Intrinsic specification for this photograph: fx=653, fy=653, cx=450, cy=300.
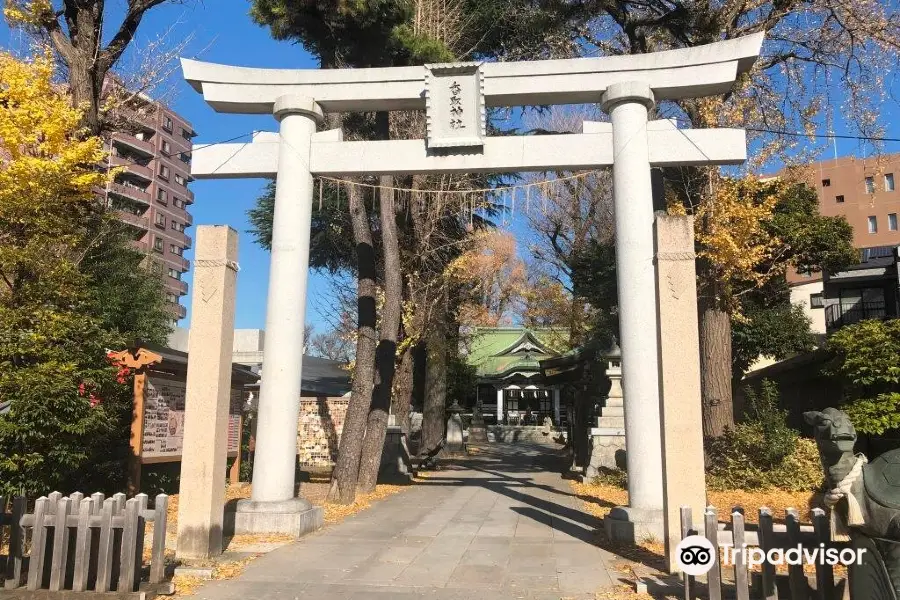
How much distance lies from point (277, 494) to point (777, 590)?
6056 mm

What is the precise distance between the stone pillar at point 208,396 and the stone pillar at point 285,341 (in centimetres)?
139

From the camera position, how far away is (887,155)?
13.7m

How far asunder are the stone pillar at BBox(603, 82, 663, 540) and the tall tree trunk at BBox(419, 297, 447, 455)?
463 inches

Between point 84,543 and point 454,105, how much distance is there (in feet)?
22.5

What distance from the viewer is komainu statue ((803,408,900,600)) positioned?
390cm

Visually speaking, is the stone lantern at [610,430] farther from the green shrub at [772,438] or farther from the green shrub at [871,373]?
the green shrub at [871,373]

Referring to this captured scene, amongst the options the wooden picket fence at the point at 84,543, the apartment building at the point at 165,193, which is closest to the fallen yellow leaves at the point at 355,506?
the wooden picket fence at the point at 84,543

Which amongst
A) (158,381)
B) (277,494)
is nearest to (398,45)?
(158,381)

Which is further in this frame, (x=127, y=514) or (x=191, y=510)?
(x=191, y=510)

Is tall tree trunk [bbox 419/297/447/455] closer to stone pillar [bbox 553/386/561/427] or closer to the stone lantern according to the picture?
the stone lantern

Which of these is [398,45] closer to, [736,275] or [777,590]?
[736,275]

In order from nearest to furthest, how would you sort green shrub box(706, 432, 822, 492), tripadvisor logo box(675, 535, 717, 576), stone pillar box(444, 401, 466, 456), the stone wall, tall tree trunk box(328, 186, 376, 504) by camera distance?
tripadvisor logo box(675, 535, 717, 576) < tall tree trunk box(328, 186, 376, 504) < green shrub box(706, 432, 822, 492) < the stone wall < stone pillar box(444, 401, 466, 456)

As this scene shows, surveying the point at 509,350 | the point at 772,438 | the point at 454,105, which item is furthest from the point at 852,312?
the point at 454,105

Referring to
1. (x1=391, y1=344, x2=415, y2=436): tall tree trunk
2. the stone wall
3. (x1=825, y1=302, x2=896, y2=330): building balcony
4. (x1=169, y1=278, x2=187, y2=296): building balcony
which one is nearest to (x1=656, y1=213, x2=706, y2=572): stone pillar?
(x1=391, y1=344, x2=415, y2=436): tall tree trunk
